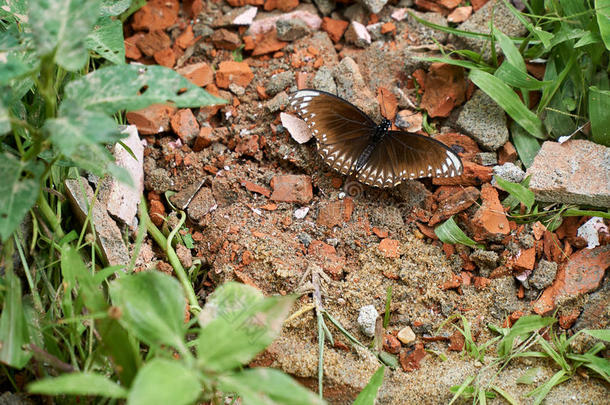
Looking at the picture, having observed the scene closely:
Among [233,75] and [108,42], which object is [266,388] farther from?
[233,75]

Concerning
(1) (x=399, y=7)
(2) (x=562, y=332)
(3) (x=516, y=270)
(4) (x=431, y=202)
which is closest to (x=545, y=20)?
(1) (x=399, y=7)

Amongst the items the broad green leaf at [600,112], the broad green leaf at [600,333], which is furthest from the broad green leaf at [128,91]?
the broad green leaf at [600,112]

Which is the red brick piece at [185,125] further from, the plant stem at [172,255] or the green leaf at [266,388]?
the green leaf at [266,388]

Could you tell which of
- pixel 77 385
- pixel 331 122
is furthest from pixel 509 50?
pixel 77 385

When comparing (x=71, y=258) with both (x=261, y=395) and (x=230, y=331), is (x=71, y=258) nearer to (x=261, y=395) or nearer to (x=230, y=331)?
(x=230, y=331)

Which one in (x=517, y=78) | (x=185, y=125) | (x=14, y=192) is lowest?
(x=517, y=78)

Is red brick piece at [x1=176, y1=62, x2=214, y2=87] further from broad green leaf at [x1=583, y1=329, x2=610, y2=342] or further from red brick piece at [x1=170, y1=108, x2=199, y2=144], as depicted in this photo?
broad green leaf at [x1=583, y1=329, x2=610, y2=342]
